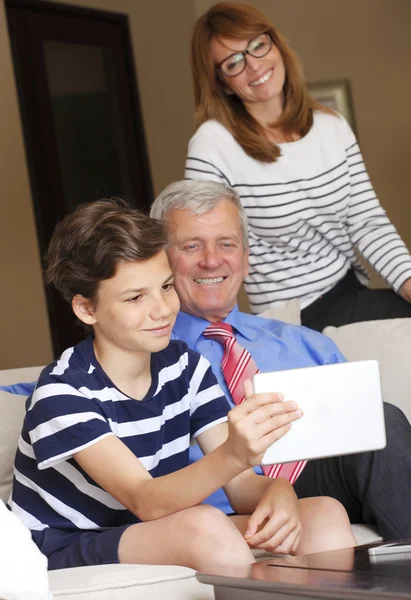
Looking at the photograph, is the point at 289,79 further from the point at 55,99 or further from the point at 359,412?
the point at 55,99

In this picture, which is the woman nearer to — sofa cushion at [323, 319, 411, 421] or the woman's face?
the woman's face

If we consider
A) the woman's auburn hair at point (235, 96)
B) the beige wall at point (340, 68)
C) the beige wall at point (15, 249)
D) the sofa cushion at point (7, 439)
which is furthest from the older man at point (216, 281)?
the beige wall at point (340, 68)

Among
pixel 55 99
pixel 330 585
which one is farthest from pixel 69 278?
pixel 55 99

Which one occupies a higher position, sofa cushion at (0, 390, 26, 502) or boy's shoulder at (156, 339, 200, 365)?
boy's shoulder at (156, 339, 200, 365)

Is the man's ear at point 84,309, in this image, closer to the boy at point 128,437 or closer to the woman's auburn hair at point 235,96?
the boy at point 128,437

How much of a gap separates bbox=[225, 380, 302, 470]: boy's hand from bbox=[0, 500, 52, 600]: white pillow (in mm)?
314

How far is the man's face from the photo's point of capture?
6.96ft

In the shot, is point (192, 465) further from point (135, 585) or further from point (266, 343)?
point (266, 343)

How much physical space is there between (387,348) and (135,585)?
3.82ft

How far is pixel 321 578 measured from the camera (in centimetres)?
115

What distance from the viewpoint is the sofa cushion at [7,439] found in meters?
1.95

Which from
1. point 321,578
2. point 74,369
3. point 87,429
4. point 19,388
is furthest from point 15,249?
point 321,578

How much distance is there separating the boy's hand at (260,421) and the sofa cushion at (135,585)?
0.72ft

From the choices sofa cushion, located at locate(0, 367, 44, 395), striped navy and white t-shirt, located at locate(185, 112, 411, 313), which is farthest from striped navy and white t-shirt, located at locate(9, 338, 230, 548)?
striped navy and white t-shirt, located at locate(185, 112, 411, 313)
